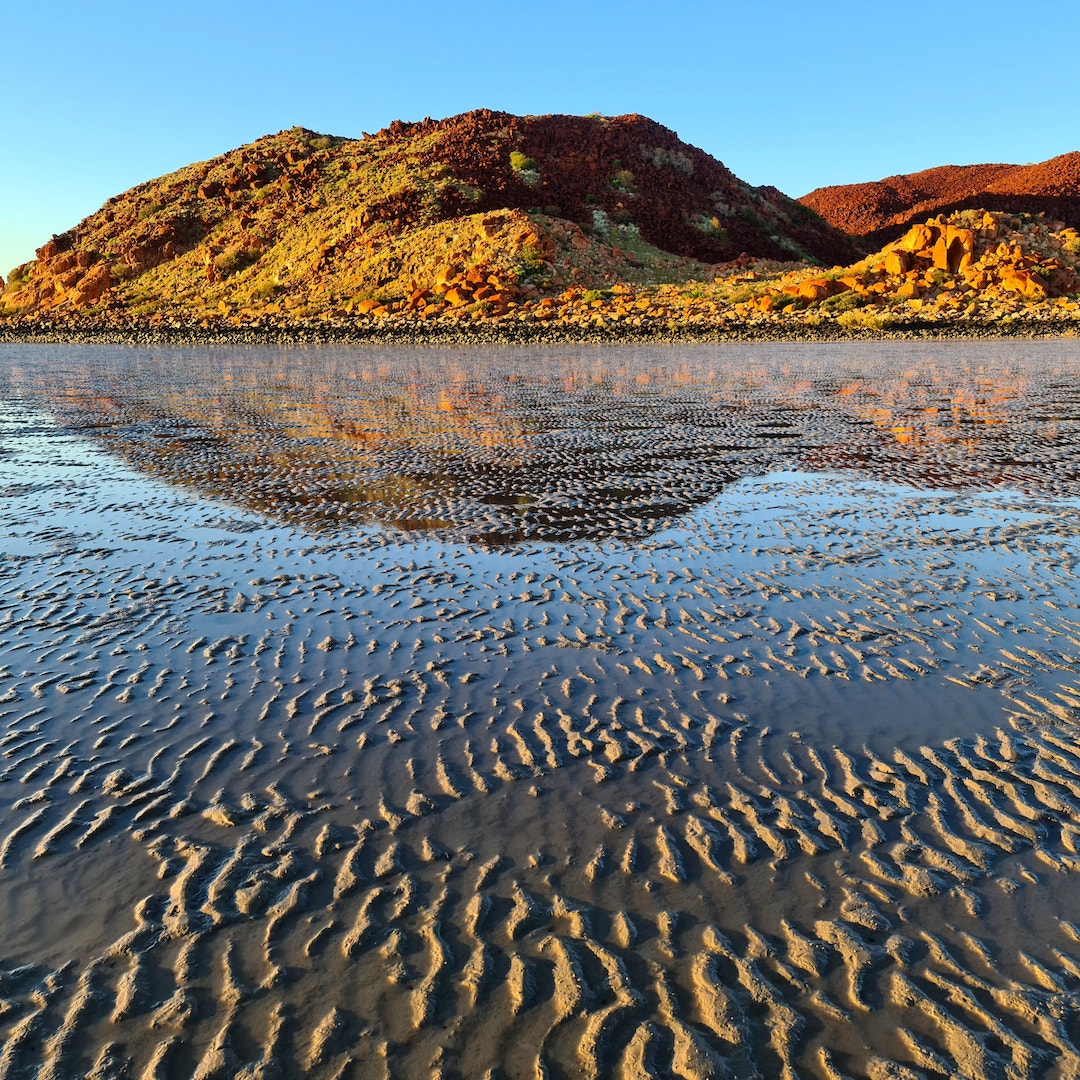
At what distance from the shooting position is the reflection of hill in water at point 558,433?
9.77 meters

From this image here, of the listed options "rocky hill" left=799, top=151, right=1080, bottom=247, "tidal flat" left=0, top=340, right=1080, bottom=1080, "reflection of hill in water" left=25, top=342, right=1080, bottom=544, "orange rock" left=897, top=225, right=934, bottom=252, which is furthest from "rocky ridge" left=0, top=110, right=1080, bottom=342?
"tidal flat" left=0, top=340, right=1080, bottom=1080

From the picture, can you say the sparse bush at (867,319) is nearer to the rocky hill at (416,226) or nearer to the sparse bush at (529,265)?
the rocky hill at (416,226)

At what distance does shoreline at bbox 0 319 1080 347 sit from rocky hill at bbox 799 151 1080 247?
6076 cm

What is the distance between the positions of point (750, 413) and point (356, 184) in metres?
75.3

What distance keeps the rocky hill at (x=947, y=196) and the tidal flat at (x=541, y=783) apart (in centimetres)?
10115

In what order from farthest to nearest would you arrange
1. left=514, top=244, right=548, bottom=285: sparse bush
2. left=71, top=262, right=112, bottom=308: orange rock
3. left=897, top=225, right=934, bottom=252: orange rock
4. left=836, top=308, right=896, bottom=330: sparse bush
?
left=71, top=262, right=112, bottom=308: orange rock, left=514, top=244, right=548, bottom=285: sparse bush, left=897, top=225, right=934, bottom=252: orange rock, left=836, top=308, right=896, bottom=330: sparse bush

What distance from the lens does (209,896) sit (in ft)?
10.8

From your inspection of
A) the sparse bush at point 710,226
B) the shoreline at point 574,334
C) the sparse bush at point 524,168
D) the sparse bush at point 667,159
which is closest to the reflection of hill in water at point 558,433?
the shoreline at point 574,334

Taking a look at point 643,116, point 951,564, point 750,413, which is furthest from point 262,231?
point 951,564

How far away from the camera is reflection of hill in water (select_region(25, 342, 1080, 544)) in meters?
9.77

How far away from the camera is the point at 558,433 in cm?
1452

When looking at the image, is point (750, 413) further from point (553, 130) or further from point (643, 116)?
Result: point (643, 116)

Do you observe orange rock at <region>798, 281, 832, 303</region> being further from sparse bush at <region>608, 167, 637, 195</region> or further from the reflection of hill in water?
sparse bush at <region>608, 167, 637, 195</region>

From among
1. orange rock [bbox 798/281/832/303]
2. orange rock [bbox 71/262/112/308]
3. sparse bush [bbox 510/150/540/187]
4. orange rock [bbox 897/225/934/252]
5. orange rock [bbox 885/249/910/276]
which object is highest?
sparse bush [bbox 510/150/540/187]
